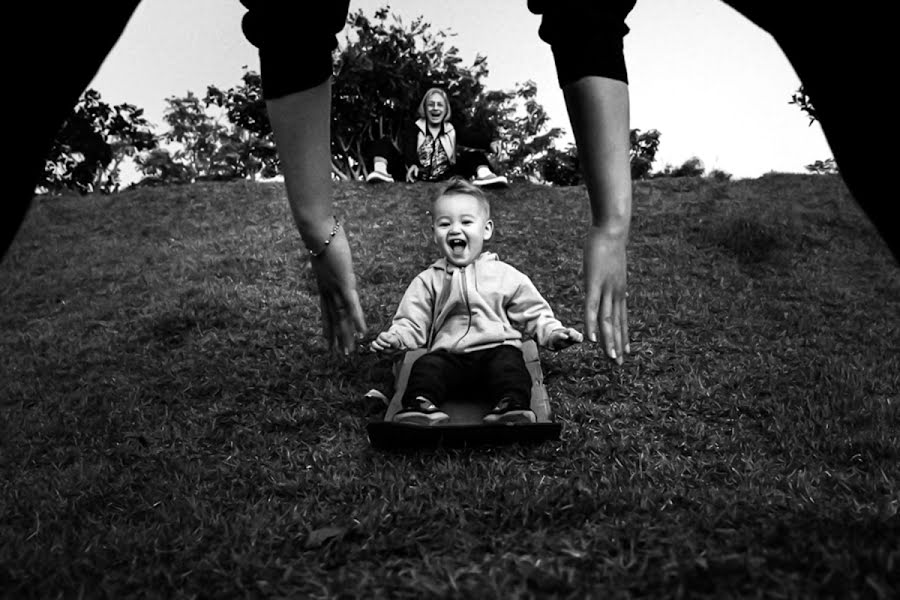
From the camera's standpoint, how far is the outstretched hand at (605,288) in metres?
1.74

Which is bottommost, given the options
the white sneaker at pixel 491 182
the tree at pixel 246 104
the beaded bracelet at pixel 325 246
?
the beaded bracelet at pixel 325 246

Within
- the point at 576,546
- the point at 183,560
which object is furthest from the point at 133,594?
the point at 576,546

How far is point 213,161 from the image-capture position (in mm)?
23672

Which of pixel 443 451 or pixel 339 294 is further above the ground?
pixel 339 294

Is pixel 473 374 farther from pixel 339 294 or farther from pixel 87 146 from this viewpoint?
pixel 87 146

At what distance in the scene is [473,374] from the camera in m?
3.24

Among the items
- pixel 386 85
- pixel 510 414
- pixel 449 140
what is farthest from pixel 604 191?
pixel 386 85

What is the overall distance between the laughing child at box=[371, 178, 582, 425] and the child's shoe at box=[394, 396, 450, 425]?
13 cm

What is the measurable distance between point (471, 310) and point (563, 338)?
0.61m

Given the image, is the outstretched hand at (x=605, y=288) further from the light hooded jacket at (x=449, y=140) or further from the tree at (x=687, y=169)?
the tree at (x=687, y=169)

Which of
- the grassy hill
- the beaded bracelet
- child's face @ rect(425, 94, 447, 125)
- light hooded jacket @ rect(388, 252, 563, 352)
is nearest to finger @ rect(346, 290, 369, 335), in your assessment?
the beaded bracelet

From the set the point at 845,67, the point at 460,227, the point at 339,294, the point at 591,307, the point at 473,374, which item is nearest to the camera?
the point at 845,67

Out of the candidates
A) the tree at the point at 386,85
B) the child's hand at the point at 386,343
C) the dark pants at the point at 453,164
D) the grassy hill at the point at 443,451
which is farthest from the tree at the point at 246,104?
the child's hand at the point at 386,343

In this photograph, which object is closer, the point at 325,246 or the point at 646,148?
the point at 325,246
